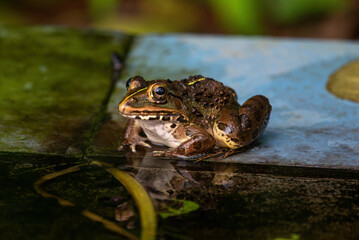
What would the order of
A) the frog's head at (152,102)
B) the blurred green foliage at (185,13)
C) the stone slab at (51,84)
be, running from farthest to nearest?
1. the blurred green foliage at (185,13)
2. the stone slab at (51,84)
3. the frog's head at (152,102)

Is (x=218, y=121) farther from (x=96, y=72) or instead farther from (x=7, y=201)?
(x=96, y=72)

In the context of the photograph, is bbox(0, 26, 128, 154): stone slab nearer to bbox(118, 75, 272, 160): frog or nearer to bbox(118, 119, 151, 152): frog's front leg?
bbox(118, 119, 151, 152): frog's front leg

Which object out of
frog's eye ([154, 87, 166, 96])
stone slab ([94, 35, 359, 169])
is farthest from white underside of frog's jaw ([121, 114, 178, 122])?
stone slab ([94, 35, 359, 169])

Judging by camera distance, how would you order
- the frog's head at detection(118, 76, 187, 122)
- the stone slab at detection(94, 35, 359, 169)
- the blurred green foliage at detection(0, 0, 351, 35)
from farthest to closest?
the blurred green foliage at detection(0, 0, 351, 35) < the stone slab at detection(94, 35, 359, 169) < the frog's head at detection(118, 76, 187, 122)

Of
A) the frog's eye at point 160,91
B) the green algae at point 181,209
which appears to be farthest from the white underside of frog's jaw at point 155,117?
the green algae at point 181,209

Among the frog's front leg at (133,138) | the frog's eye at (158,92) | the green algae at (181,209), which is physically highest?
the frog's eye at (158,92)

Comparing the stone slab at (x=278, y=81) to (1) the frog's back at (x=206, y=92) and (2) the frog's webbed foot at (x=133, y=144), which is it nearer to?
(2) the frog's webbed foot at (x=133, y=144)

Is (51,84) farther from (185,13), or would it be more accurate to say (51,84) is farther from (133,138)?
(185,13)
